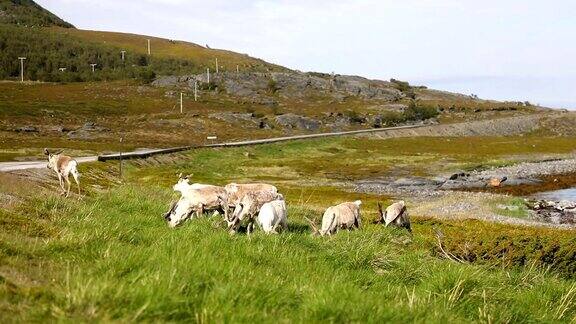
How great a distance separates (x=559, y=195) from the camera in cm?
6250

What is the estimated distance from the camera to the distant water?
60003 millimetres

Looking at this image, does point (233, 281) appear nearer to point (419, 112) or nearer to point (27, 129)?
point (27, 129)

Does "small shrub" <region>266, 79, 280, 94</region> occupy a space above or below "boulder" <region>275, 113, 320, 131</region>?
above

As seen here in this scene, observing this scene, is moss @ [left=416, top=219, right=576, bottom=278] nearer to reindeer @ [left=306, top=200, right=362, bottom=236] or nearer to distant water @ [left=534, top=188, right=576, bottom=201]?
reindeer @ [left=306, top=200, right=362, bottom=236]

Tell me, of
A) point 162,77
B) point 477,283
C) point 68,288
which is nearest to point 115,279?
point 68,288

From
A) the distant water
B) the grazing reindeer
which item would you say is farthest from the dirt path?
the grazing reindeer

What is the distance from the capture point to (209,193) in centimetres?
1820

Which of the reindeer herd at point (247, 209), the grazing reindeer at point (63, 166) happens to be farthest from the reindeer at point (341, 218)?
the grazing reindeer at point (63, 166)

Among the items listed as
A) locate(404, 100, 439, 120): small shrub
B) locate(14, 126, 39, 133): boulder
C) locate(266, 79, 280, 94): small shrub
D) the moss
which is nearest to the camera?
the moss

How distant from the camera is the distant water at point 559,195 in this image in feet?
197

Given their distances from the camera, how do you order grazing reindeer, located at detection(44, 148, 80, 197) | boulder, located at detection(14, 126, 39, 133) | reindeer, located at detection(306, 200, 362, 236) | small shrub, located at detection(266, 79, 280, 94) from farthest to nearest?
A: small shrub, located at detection(266, 79, 280, 94), boulder, located at detection(14, 126, 39, 133), grazing reindeer, located at detection(44, 148, 80, 197), reindeer, located at detection(306, 200, 362, 236)

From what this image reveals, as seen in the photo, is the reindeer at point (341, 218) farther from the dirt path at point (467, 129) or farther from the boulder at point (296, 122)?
the boulder at point (296, 122)

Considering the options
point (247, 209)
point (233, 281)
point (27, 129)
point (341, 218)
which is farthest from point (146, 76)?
point (233, 281)

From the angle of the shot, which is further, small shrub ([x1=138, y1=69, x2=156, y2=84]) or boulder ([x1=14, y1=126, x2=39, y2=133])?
small shrub ([x1=138, y1=69, x2=156, y2=84])
